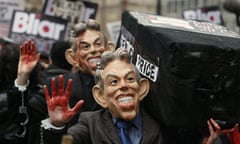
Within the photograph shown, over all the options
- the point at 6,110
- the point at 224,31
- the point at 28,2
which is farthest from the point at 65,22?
the point at 28,2

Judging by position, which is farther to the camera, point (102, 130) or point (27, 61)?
point (27, 61)

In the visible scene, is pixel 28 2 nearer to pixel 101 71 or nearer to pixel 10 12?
pixel 10 12

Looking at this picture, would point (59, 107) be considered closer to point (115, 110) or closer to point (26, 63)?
point (115, 110)

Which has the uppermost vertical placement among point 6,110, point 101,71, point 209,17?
point 101,71

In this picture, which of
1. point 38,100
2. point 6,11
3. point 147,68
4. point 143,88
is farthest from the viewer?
point 6,11

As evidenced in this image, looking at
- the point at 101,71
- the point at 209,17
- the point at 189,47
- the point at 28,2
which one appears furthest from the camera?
the point at 28,2

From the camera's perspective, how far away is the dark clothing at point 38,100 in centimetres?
477

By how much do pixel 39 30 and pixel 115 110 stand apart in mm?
5431

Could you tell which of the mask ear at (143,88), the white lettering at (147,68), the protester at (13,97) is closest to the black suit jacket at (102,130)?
the mask ear at (143,88)

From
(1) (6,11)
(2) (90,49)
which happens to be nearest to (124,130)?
(2) (90,49)

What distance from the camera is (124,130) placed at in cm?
393

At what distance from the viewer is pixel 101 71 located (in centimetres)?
409

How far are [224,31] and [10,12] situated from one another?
19.2 feet

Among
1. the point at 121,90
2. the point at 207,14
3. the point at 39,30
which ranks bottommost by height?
the point at 207,14
